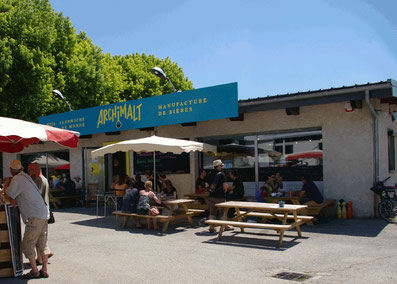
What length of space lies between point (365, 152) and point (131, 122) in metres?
7.83

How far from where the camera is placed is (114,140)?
15.7m

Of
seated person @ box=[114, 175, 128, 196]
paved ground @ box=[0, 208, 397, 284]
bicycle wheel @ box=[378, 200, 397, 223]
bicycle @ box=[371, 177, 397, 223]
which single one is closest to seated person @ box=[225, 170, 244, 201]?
paved ground @ box=[0, 208, 397, 284]

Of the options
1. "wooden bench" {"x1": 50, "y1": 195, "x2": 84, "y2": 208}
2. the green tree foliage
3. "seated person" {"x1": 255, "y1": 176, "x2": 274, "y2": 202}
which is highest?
the green tree foliage

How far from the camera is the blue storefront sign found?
37.5 ft

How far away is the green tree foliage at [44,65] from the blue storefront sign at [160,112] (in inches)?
182

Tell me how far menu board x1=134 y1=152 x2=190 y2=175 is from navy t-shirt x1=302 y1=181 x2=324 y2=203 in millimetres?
4708

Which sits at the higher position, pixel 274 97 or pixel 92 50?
pixel 92 50

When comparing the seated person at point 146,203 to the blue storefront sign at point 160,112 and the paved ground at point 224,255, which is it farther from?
the blue storefront sign at point 160,112

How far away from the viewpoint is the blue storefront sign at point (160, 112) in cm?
1143

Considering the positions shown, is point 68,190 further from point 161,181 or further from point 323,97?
point 323,97

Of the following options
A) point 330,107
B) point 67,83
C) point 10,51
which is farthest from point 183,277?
point 67,83

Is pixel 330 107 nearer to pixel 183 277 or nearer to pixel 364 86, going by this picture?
pixel 364 86

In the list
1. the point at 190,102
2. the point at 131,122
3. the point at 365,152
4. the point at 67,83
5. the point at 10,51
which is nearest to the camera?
the point at 365,152

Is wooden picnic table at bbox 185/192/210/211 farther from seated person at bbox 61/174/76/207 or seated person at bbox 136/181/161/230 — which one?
seated person at bbox 61/174/76/207
